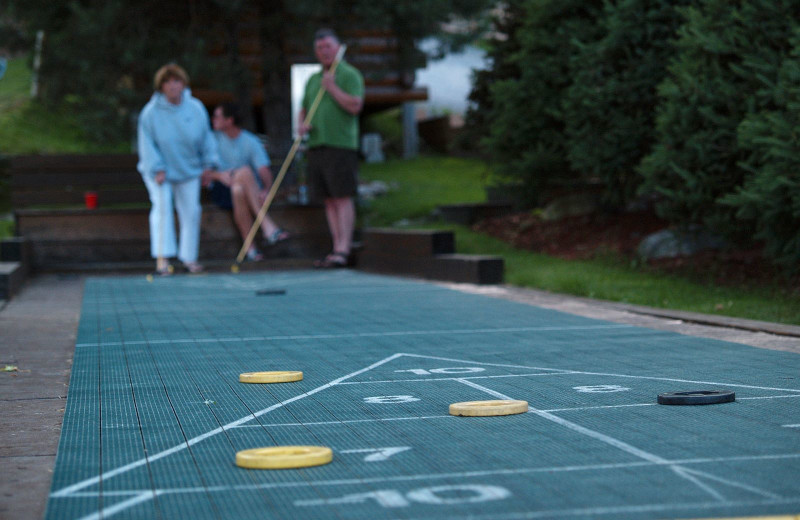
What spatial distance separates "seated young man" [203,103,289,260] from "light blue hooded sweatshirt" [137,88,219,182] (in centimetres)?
76

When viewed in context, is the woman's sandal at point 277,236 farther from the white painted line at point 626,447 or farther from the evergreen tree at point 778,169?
the white painted line at point 626,447

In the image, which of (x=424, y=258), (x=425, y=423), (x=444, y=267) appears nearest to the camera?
(x=425, y=423)

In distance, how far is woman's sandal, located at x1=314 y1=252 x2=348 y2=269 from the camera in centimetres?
1245

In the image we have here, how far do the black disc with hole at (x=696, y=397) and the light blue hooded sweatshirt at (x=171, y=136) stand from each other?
824cm

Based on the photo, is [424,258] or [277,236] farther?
[277,236]

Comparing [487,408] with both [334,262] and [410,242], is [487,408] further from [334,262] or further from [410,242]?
[334,262]

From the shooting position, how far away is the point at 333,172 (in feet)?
39.2

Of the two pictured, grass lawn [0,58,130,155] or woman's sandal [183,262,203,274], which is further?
grass lawn [0,58,130,155]

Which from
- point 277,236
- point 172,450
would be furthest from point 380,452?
point 277,236

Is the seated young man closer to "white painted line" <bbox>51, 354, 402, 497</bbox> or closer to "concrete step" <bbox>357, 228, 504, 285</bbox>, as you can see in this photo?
"concrete step" <bbox>357, 228, 504, 285</bbox>

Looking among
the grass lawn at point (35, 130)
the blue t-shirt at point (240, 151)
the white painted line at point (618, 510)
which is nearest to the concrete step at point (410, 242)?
the blue t-shirt at point (240, 151)

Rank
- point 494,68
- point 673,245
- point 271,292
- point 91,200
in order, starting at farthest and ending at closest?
point 494,68 < point 91,200 < point 673,245 < point 271,292

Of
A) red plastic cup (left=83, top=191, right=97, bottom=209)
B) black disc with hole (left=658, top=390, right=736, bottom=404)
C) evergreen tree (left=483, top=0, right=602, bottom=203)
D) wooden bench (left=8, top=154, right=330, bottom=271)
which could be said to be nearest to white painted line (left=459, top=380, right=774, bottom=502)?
black disc with hole (left=658, top=390, right=736, bottom=404)

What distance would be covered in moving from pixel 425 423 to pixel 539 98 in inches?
333
